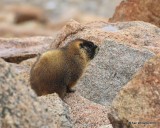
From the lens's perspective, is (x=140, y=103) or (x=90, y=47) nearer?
(x=140, y=103)

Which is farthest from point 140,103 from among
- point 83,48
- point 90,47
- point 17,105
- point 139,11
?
point 139,11

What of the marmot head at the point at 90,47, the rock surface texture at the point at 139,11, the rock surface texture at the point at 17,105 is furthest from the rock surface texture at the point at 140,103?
the rock surface texture at the point at 139,11

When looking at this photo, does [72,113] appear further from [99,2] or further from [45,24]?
[99,2]

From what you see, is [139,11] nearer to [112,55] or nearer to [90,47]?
[112,55]

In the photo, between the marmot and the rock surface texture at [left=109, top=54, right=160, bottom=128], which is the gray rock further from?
the rock surface texture at [left=109, top=54, right=160, bottom=128]

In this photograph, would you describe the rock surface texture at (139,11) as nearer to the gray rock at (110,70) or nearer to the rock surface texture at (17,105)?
the gray rock at (110,70)

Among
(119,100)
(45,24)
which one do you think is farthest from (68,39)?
(45,24)
